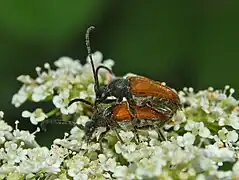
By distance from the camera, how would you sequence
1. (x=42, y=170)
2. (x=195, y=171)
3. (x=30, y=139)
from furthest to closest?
(x=30, y=139) → (x=42, y=170) → (x=195, y=171)

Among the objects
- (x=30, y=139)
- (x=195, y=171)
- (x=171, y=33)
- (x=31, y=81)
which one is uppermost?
(x=171, y=33)

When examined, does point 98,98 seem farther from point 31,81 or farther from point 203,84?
point 203,84

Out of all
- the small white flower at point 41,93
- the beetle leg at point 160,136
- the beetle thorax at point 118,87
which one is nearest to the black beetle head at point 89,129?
the beetle thorax at point 118,87

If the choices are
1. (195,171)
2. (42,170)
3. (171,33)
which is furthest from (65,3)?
(195,171)

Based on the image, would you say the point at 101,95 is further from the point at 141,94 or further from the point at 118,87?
the point at 141,94

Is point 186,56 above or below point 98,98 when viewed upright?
above

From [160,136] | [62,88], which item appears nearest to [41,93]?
[62,88]

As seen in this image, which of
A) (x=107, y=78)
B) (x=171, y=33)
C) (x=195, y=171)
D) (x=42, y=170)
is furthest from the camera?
(x=171, y=33)
